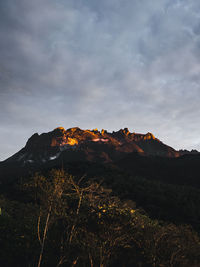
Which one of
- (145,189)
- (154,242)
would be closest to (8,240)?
(154,242)

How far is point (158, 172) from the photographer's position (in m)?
136

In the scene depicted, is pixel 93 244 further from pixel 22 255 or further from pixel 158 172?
pixel 158 172

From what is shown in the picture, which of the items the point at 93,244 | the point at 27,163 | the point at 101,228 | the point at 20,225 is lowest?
the point at 20,225

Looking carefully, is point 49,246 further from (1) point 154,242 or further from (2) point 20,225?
(1) point 154,242

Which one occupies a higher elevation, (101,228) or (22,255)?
(101,228)

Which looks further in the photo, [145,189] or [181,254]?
[145,189]

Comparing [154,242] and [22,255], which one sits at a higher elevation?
[154,242]

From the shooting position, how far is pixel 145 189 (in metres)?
77.4

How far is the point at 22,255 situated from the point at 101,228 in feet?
34.2

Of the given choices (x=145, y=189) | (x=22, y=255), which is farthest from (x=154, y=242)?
(x=145, y=189)

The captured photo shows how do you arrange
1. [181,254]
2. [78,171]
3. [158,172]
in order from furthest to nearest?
[158,172]
[78,171]
[181,254]

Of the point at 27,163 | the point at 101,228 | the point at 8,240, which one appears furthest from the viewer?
the point at 27,163

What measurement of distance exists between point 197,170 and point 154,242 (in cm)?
12293

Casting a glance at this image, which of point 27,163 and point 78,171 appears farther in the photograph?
point 27,163
